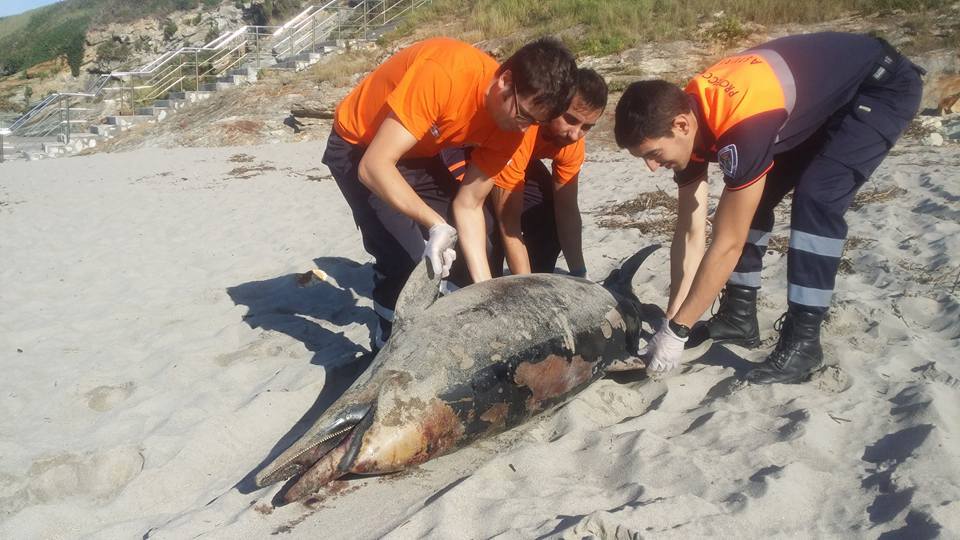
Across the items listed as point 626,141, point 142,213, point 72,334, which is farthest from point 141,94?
point 626,141

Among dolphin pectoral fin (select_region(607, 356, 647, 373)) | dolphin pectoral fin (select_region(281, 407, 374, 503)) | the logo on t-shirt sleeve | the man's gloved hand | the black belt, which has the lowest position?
dolphin pectoral fin (select_region(607, 356, 647, 373))

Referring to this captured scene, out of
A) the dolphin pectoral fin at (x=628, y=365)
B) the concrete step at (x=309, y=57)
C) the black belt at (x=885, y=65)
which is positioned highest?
the black belt at (x=885, y=65)

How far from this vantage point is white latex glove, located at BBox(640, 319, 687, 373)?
3.45 meters

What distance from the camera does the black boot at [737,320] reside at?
3.94 metres

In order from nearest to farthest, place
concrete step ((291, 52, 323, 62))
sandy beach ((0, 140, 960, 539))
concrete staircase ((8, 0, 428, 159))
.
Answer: sandy beach ((0, 140, 960, 539)), concrete staircase ((8, 0, 428, 159)), concrete step ((291, 52, 323, 62))

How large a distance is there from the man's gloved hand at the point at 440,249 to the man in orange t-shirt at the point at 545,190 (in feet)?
2.36

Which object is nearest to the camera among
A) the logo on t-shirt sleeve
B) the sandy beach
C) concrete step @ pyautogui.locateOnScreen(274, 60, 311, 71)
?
the sandy beach

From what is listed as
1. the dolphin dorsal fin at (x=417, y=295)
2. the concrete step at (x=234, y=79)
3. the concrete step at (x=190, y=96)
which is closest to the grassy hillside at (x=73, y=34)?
the concrete step at (x=234, y=79)

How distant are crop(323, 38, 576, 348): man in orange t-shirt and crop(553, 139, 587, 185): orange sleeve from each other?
1.91 ft

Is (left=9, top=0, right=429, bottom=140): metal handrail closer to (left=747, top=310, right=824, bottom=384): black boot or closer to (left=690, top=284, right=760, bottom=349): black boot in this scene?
(left=690, top=284, right=760, bottom=349): black boot

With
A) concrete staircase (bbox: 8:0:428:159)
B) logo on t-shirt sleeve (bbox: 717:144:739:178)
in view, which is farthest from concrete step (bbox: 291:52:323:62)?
logo on t-shirt sleeve (bbox: 717:144:739:178)

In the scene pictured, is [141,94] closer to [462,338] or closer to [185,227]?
[185,227]

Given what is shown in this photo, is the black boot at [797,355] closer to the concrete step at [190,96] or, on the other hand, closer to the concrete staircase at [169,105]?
the concrete staircase at [169,105]

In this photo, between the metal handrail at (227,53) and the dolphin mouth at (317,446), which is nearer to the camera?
the dolphin mouth at (317,446)
